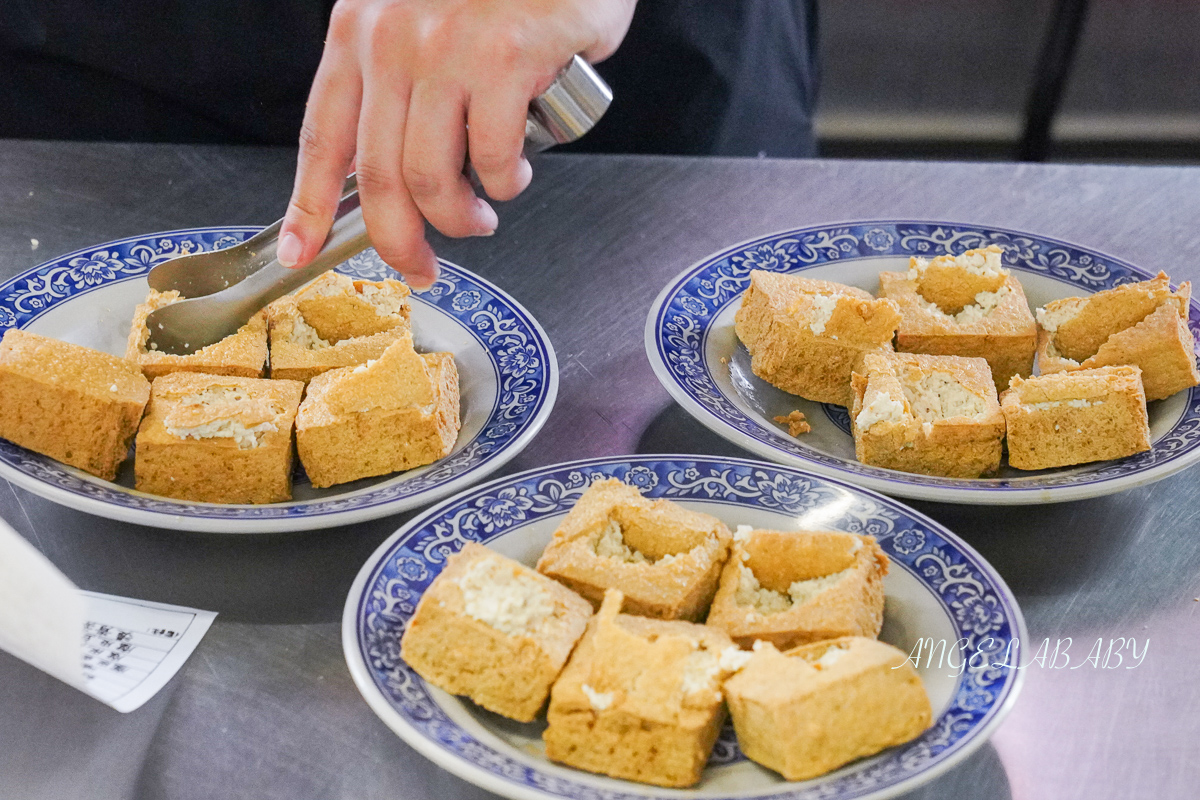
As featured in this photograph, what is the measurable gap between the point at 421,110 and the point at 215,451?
0.40 meters

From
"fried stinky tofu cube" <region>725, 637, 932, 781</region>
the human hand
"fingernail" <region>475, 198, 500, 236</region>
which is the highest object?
the human hand

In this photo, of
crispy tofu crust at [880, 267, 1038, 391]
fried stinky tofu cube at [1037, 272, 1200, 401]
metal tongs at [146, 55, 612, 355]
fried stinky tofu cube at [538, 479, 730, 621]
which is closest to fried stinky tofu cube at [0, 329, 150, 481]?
metal tongs at [146, 55, 612, 355]

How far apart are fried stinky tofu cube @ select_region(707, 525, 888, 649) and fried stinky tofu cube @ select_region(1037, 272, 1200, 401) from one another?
49cm

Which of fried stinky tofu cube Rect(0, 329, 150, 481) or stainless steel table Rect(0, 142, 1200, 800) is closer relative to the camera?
stainless steel table Rect(0, 142, 1200, 800)

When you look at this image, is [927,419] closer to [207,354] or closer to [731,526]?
[731,526]

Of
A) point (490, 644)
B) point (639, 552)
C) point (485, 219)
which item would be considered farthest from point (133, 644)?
point (485, 219)

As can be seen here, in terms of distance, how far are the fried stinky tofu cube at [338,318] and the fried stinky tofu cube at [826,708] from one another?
66cm

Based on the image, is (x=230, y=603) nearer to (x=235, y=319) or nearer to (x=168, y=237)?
(x=235, y=319)

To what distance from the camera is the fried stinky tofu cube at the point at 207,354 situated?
1.28 meters

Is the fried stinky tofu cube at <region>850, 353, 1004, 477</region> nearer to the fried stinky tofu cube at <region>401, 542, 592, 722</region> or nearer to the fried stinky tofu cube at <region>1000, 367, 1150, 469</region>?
the fried stinky tofu cube at <region>1000, 367, 1150, 469</region>

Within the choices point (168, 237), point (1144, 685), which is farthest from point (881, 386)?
point (168, 237)

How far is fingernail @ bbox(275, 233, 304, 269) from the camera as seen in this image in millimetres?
1250

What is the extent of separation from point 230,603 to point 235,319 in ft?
1.27

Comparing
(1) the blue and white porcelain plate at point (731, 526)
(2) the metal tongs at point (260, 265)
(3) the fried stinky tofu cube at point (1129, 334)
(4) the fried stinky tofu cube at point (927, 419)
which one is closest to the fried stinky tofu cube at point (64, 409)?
(2) the metal tongs at point (260, 265)
